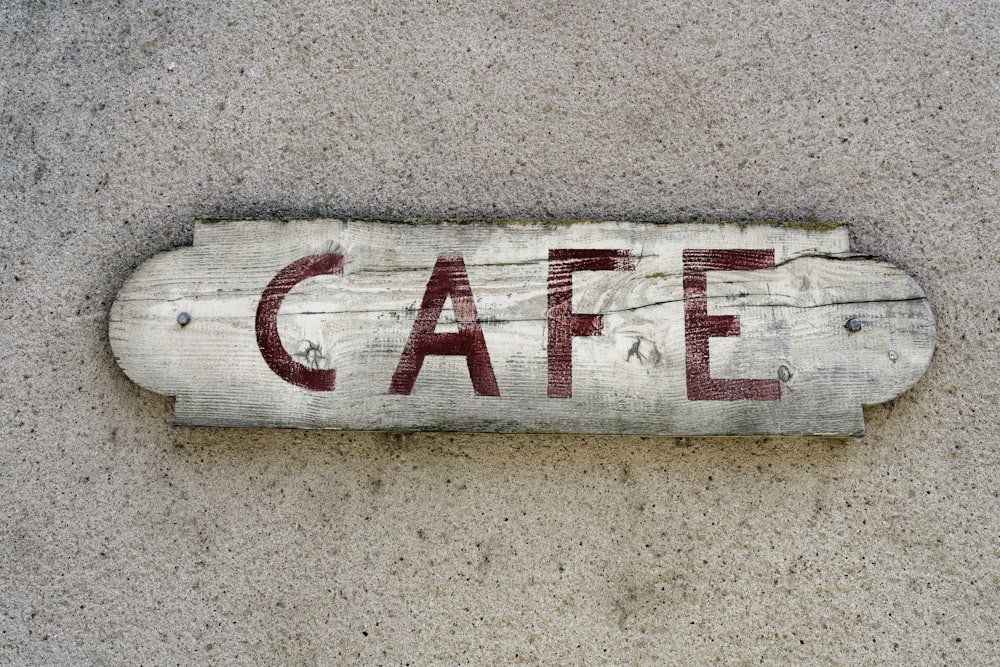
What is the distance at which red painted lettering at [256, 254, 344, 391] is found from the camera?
1310mm

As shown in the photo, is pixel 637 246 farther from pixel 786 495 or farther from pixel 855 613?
pixel 855 613

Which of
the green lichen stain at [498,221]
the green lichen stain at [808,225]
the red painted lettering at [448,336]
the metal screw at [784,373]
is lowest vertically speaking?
the metal screw at [784,373]

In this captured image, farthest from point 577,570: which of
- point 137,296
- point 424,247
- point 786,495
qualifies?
point 137,296

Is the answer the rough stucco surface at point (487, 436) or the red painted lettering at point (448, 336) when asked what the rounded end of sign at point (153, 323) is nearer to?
the rough stucco surface at point (487, 436)

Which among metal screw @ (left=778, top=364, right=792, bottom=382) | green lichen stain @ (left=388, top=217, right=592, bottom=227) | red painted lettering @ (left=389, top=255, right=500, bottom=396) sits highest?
green lichen stain @ (left=388, top=217, right=592, bottom=227)

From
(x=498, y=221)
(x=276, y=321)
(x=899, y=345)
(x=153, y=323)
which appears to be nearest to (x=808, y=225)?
(x=899, y=345)

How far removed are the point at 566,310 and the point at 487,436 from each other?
0.30 meters

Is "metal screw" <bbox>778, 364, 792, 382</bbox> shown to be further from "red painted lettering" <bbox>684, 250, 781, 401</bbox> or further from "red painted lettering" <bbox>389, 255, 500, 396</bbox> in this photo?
"red painted lettering" <bbox>389, 255, 500, 396</bbox>

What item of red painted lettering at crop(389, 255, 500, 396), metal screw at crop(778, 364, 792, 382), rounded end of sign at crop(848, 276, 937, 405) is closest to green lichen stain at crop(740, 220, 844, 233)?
rounded end of sign at crop(848, 276, 937, 405)

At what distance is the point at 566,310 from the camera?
1.32 m

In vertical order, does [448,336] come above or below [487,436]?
above

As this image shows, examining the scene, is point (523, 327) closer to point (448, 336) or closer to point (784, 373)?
point (448, 336)

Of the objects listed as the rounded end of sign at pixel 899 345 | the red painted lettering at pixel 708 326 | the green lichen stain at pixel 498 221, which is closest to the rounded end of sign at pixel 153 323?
the green lichen stain at pixel 498 221

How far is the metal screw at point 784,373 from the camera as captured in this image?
4.24 feet
